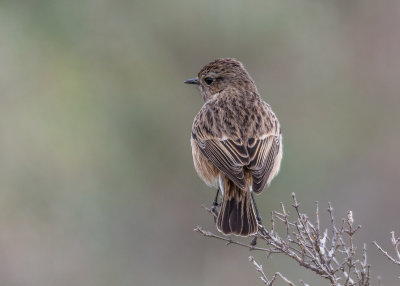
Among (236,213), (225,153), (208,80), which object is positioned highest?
(208,80)

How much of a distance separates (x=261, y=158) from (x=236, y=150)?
0.72 feet

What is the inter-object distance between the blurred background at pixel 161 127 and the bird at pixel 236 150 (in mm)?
3254

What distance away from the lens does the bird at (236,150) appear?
672 cm

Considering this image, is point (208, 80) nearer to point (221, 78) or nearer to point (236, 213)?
point (221, 78)

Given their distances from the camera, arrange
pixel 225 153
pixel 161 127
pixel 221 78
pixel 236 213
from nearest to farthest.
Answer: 1. pixel 236 213
2. pixel 225 153
3. pixel 221 78
4. pixel 161 127

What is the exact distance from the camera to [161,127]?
1243 centimetres

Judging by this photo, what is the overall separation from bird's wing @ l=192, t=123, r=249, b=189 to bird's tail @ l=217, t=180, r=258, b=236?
0.17 meters

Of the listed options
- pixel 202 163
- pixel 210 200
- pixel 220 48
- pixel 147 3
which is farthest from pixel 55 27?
pixel 202 163

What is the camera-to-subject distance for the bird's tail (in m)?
6.50

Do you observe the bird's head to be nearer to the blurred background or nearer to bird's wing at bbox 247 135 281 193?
bird's wing at bbox 247 135 281 193

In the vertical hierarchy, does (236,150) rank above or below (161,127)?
below

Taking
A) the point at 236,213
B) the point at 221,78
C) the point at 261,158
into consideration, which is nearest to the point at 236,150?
the point at 261,158

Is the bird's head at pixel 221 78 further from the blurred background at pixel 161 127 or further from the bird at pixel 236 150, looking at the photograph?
the blurred background at pixel 161 127

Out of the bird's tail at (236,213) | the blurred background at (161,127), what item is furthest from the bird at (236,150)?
the blurred background at (161,127)
